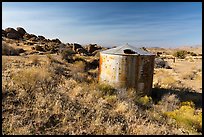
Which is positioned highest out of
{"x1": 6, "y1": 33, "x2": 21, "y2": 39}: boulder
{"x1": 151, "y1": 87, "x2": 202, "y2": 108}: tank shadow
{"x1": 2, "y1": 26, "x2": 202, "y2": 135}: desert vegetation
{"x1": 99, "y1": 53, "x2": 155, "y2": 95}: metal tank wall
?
{"x1": 6, "y1": 33, "x2": 21, "y2": 39}: boulder

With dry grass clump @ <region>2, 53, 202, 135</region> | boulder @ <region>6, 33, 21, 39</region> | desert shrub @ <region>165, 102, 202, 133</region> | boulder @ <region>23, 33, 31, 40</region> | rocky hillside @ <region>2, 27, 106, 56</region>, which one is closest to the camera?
dry grass clump @ <region>2, 53, 202, 135</region>

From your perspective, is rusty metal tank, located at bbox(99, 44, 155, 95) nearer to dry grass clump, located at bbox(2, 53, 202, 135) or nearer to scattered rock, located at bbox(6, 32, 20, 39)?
dry grass clump, located at bbox(2, 53, 202, 135)

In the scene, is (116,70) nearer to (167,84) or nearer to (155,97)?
(155,97)

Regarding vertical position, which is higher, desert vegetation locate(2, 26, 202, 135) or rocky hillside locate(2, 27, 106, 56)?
rocky hillside locate(2, 27, 106, 56)

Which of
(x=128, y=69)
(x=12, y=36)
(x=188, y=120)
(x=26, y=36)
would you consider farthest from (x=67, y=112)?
(x=26, y=36)

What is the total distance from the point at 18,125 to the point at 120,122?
93.2 inches

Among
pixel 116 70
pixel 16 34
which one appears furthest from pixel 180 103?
pixel 16 34

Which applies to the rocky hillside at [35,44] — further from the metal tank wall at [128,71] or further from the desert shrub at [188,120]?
the desert shrub at [188,120]

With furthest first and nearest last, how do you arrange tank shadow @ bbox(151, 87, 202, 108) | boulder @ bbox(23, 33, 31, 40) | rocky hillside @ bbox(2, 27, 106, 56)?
boulder @ bbox(23, 33, 31, 40) < rocky hillside @ bbox(2, 27, 106, 56) < tank shadow @ bbox(151, 87, 202, 108)

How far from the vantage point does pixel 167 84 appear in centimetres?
1377

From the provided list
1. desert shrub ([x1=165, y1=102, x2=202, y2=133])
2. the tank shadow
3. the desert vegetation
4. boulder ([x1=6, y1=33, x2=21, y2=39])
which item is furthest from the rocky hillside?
desert shrub ([x1=165, y1=102, x2=202, y2=133])

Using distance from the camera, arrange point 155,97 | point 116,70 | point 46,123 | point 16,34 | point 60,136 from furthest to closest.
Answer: point 16,34, point 155,97, point 116,70, point 46,123, point 60,136

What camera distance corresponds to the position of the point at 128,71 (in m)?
9.81

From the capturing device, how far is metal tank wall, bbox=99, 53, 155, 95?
9797 mm
